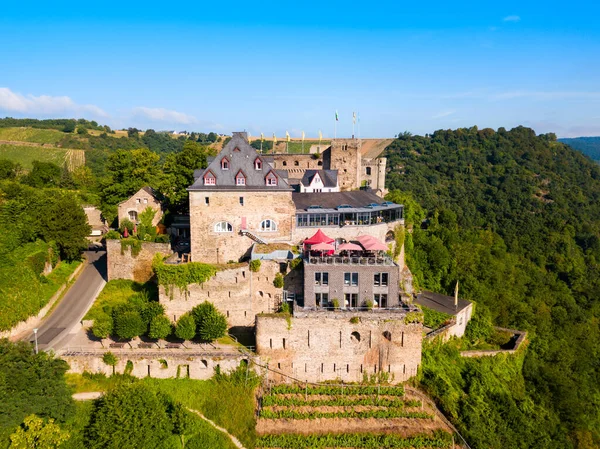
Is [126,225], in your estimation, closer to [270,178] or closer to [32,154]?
[270,178]

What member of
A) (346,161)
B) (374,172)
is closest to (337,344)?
(346,161)

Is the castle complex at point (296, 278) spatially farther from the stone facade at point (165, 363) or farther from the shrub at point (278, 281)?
the stone facade at point (165, 363)

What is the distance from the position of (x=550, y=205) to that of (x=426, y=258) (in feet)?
171

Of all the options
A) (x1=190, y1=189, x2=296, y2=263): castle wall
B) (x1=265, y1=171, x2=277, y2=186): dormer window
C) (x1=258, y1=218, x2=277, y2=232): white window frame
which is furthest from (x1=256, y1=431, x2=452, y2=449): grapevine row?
(x1=265, y1=171, x2=277, y2=186): dormer window

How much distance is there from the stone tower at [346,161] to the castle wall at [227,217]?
20.6 meters

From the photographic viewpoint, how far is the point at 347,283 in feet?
103

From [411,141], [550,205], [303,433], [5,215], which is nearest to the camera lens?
[303,433]

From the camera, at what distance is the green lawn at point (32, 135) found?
4604 inches

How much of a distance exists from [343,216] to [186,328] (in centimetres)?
1614

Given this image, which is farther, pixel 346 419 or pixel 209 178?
pixel 209 178

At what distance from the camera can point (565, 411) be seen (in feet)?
128

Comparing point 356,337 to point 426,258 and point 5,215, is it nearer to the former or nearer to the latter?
point 426,258

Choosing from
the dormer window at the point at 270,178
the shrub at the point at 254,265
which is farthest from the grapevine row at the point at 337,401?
the dormer window at the point at 270,178

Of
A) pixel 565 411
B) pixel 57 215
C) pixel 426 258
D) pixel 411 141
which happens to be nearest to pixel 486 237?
pixel 426 258
